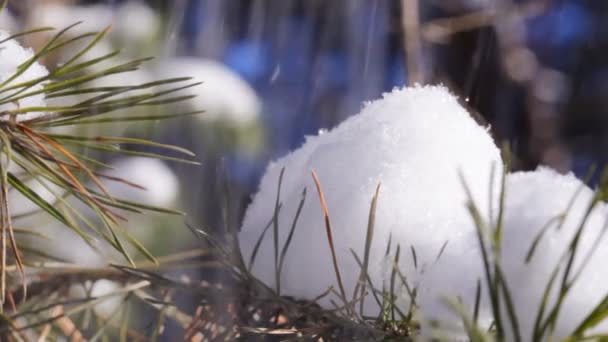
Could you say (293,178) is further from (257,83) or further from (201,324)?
(257,83)

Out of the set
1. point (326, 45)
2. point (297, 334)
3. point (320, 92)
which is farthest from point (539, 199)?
point (326, 45)

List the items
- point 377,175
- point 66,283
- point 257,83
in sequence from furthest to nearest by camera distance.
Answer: point 257,83
point 66,283
point 377,175

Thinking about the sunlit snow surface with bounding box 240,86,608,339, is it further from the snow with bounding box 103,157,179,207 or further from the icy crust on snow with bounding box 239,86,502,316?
the snow with bounding box 103,157,179,207

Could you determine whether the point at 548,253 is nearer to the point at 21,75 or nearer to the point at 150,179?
the point at 21,75

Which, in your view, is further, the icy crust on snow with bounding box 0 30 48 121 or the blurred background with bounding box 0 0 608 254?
the blurred background with bounding box 0 0 608 254

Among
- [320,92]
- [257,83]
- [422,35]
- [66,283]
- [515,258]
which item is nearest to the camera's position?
[515,258]

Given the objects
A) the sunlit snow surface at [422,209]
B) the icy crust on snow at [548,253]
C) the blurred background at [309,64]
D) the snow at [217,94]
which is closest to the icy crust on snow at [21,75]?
the sunlit snow surface at [422,209]

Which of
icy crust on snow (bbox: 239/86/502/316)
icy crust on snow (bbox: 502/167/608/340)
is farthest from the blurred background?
icy crust on snow (bbox: 502/167/608/340)
